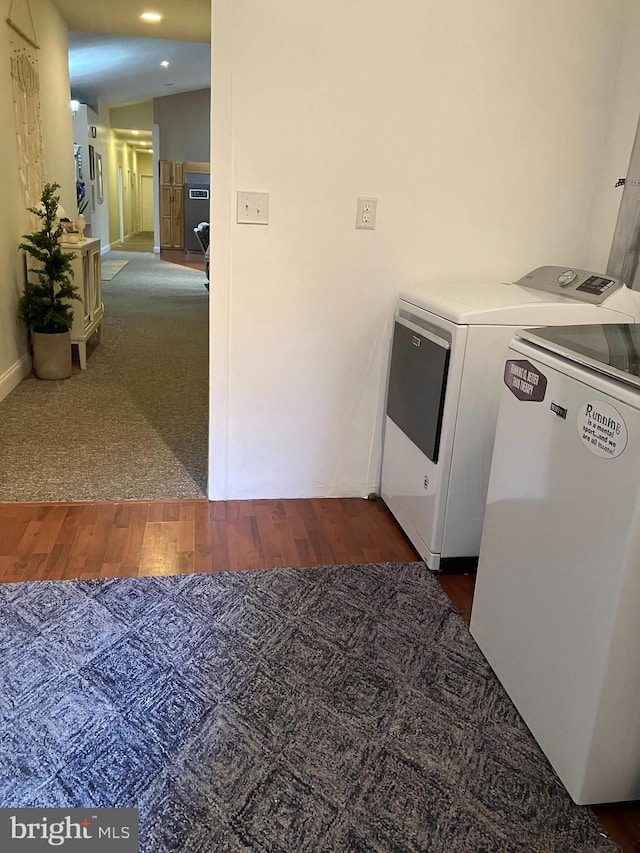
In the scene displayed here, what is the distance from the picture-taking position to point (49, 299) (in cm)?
409

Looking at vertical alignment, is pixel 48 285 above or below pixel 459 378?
below

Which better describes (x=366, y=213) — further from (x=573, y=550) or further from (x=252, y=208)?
(x=573, y=550)

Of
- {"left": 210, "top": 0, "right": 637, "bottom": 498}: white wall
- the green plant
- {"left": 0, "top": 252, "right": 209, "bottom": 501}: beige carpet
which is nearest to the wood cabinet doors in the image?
{"left": 0, "top": 252, "right": 209, "bottom": 501}: beige carpet

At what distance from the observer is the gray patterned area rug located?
1.31 meters

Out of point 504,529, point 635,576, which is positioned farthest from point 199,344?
point 635,576

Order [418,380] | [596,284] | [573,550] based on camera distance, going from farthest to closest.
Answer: [418,380], [596,284], [573,550]

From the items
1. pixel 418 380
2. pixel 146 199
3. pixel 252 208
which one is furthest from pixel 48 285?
pixel 146 199

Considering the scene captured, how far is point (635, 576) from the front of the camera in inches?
47.6

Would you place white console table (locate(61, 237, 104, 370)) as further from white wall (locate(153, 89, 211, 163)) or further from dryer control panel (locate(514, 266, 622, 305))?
white wall (locate(153, 89, 211, 163))

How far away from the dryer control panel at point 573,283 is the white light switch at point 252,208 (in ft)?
3.27

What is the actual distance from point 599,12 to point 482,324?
1.33m

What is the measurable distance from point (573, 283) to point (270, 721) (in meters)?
1.70

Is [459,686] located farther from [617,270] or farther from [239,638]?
[617,270]

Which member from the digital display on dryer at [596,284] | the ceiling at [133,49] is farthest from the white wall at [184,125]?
the digital display on dryer at [596,284]
